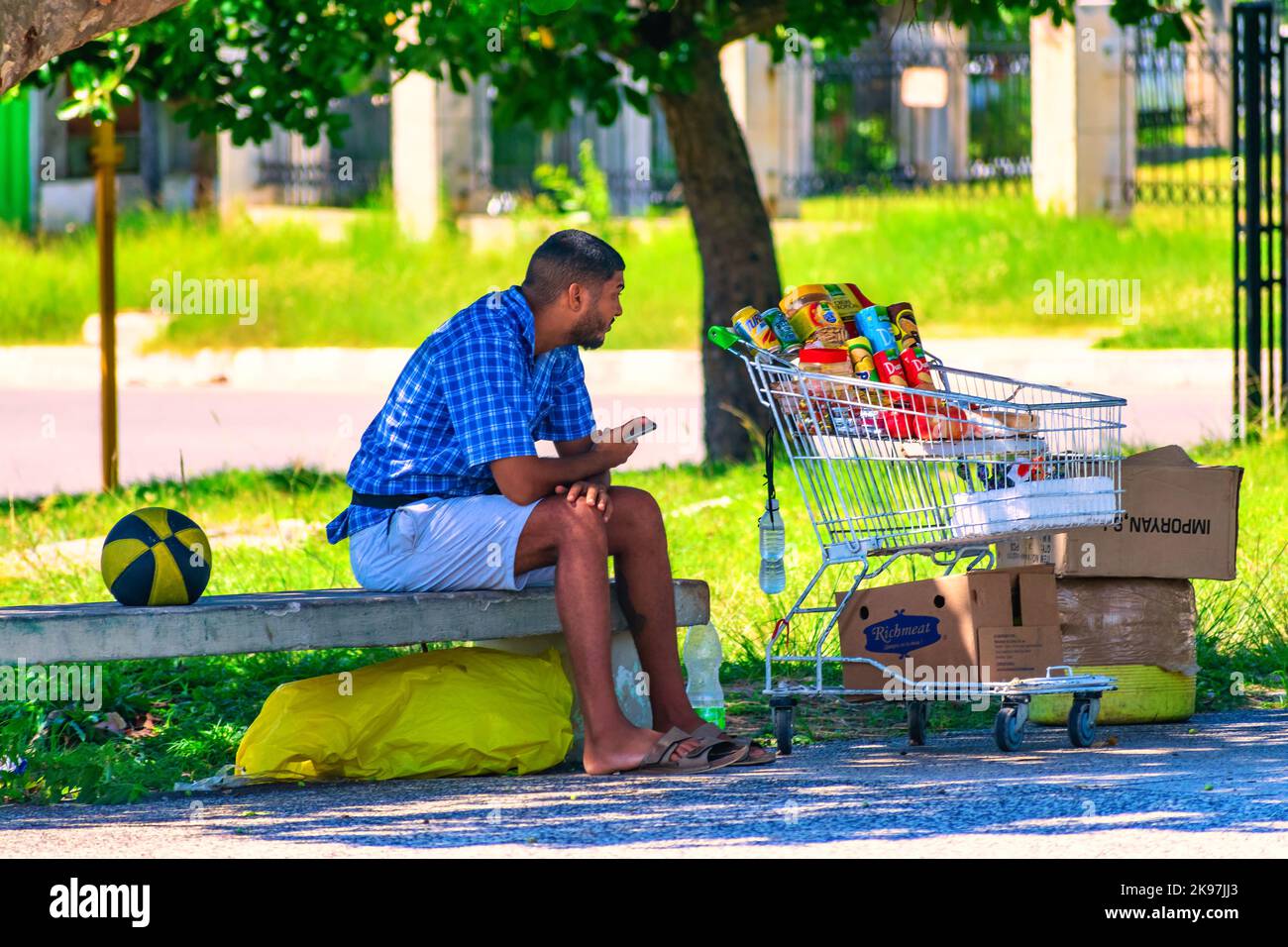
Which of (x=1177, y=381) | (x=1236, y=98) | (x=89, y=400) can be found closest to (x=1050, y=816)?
(x=1236, y=98)

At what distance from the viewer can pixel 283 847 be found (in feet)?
16.5

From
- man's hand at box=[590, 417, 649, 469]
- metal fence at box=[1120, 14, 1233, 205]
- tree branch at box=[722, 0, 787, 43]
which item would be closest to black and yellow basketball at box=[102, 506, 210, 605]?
man's hand at box=[590, 417, 649, 469]

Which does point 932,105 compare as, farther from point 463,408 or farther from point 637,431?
point 463,408

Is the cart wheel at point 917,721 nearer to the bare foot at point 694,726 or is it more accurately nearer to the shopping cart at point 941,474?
the shopping cart at point 941,474

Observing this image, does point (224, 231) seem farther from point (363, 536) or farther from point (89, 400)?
point (363, 536)

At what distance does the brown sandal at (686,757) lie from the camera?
5.89 m

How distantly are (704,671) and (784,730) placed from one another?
17.1 inches

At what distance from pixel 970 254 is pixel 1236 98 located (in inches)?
397

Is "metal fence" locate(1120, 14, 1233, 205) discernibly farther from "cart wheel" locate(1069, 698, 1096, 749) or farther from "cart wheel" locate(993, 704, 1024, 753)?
"cart wheel" locate(993, 704, 1024, 753)

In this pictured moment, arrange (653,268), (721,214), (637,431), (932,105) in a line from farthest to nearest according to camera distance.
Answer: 1. (932,105)
2. (653,268)
3. (721,214)
4. (637,431)

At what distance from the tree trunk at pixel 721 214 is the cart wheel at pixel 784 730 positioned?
555 cm

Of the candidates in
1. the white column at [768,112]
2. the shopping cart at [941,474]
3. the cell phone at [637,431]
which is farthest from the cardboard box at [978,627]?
the white column at [768,112]

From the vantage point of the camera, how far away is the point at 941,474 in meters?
6.14

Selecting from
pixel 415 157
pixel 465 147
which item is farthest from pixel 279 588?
pixel 465 147
